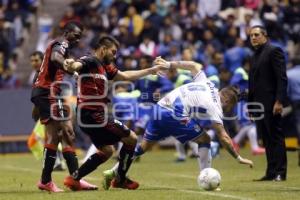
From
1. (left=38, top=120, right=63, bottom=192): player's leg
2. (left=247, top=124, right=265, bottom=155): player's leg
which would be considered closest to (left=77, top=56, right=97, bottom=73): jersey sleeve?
(left=38, top=120, right=63, bottom=192): player's leg

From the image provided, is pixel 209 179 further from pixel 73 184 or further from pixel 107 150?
pixel 73 184

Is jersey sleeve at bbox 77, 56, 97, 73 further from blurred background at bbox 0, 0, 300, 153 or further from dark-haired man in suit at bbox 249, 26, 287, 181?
blurred background at bbox 0, 0, 300, 153

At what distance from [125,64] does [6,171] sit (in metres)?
6.73

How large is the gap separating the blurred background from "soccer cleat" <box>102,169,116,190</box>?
10.6 meters

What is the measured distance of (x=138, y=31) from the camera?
1129 inches

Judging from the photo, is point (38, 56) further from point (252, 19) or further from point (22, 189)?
point (252, 19)

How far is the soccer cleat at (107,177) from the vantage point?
13.7 metres

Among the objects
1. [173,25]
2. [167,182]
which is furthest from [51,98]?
[173,25]

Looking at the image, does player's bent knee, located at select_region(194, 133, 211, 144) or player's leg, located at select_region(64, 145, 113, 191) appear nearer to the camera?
player's leg, located at select_region(64, 145, 113, 191)

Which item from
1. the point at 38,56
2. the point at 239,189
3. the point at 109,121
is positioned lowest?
the point at 239,189

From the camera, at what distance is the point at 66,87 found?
73.6 ft

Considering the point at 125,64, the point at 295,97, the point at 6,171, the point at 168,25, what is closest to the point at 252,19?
the point at 168,25

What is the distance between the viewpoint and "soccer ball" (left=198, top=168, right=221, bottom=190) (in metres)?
13.2

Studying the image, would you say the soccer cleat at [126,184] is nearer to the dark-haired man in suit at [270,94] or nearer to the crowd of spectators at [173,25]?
the dark-haired man in suit at [270,94]
